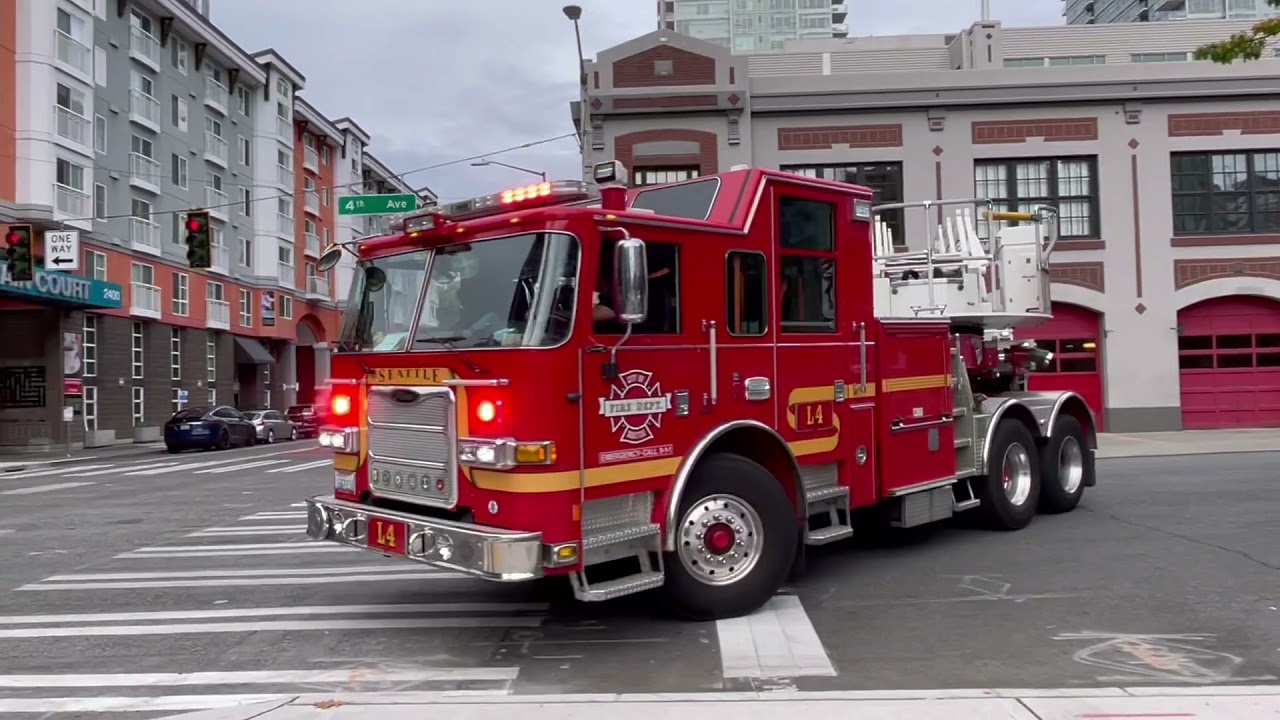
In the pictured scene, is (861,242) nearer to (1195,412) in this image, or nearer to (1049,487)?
(1049,487)

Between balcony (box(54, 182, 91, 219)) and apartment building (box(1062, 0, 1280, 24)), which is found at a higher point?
apartment building (box(1062, 0, 1280, 24))

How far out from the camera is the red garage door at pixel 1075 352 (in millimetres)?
24609

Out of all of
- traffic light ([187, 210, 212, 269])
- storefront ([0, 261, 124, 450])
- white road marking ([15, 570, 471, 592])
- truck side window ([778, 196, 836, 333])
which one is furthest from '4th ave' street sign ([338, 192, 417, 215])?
truck side window ([778, 196, 836, 333])

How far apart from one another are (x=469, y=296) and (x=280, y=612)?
2988 millimetres

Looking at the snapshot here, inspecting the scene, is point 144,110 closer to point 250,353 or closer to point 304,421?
point 250,353

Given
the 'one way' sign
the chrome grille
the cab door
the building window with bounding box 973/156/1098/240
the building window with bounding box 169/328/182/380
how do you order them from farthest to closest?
1. the building window with bounding box 169/328/182/380
2. the 'one way' sign
3. the building window with bounding box 973/156/1098/240
4. the cab door
5. the chrome grille

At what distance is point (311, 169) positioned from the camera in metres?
56.9

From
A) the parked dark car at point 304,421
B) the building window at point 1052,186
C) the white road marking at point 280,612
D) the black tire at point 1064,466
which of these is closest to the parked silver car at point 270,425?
the parked dark car at point 304,421

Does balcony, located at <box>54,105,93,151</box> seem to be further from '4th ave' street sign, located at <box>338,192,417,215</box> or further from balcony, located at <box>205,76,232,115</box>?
'4th ave' street sign, located at <box>338,192,417,215</box>

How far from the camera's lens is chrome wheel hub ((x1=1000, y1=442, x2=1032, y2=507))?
995 cm

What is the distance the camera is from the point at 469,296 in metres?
6.21

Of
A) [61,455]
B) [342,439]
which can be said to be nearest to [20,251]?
[61,455]

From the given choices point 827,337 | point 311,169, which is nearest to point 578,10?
point 827,337

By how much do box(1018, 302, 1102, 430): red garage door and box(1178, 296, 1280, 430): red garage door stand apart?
6.80 ft
